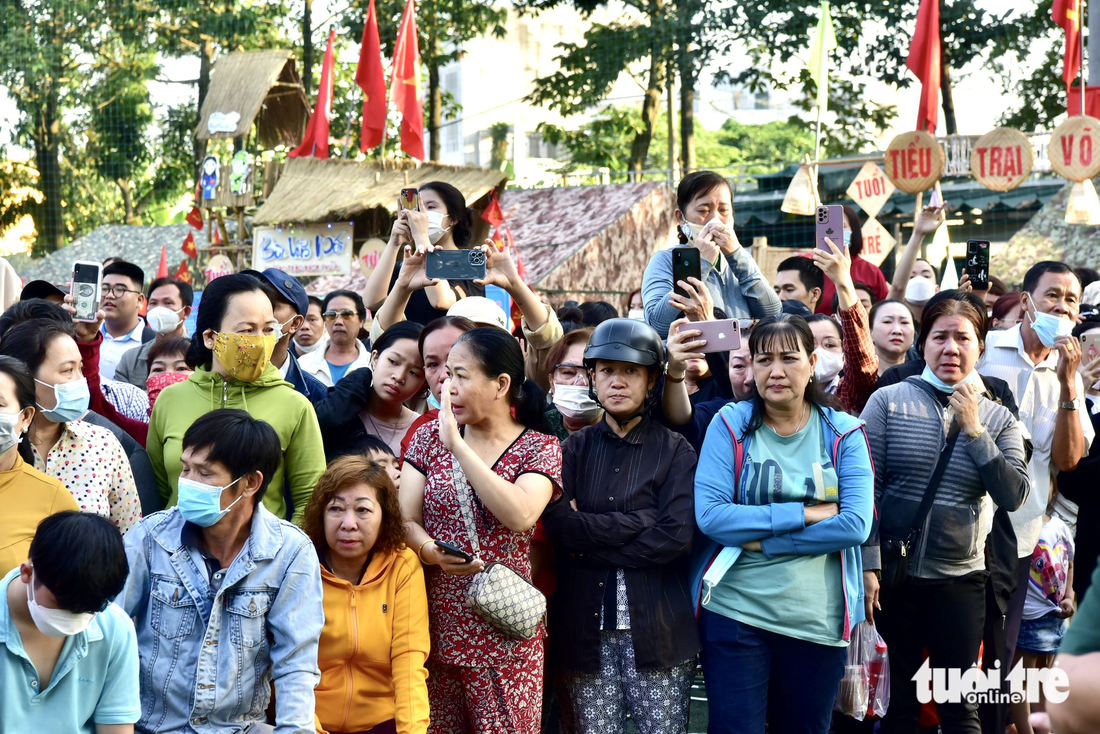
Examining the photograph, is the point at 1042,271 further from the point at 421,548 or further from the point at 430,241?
the point at 421,548

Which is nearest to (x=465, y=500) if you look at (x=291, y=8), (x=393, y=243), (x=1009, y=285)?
(x=393, y=243)

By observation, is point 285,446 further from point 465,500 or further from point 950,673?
point 950,673

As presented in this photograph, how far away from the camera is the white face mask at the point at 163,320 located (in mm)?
6188

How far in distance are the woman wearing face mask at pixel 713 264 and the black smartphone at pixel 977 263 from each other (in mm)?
1702

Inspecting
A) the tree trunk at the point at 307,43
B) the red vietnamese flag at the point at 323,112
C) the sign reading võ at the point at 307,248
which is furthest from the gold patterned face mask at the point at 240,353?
the tree trunk at the point at 307,43

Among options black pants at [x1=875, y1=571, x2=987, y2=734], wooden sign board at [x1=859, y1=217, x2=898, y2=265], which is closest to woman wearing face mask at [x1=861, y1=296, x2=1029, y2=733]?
black pants at [x1=875, y1=571, x2=987, y2=734]

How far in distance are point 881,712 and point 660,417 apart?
140 centimetres

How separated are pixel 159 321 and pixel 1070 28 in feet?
26.7

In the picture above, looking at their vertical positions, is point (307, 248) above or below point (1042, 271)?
above

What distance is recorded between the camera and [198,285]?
55.6 feet

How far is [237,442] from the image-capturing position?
334cm

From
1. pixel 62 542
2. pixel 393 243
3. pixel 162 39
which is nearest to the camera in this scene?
pixel 62 542

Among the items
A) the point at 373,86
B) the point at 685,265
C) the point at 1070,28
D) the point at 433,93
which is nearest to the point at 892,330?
the point at 685,265

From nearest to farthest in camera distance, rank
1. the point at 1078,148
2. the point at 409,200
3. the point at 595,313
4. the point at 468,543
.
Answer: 1. the point at 468,543
2. the point at 409,200
3. the point at 595,313
4. the point at 1078,148
